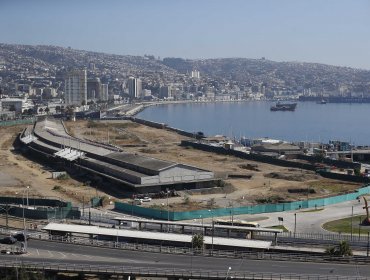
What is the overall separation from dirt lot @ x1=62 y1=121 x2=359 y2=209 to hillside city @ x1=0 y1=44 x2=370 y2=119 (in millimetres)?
21104

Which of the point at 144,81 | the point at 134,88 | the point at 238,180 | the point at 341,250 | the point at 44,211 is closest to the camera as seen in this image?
the point at 341,250

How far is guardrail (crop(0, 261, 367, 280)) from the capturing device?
8180 mm

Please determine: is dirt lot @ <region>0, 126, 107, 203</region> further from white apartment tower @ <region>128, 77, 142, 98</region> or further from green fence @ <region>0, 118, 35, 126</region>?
white apartment tower @ <region>128, 77, 142, 98</region>

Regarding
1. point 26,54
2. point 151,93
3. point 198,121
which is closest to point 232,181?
point 198,121

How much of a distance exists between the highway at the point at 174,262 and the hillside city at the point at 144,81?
127 feet

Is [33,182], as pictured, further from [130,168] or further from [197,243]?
[197,243]

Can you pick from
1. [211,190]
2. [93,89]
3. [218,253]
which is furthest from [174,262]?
[93,89]

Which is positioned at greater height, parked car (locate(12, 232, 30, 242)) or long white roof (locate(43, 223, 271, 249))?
long white roof (locate(43, 223, 271, 249))

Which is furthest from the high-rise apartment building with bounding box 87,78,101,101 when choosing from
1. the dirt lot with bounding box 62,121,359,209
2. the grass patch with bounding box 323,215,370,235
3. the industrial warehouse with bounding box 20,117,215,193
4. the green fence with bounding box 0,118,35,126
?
the grass patch with bounding box 323,215,370,235

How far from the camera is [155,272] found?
8359mm

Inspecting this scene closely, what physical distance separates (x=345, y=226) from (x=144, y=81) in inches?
3772

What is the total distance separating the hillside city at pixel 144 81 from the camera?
69.8 m

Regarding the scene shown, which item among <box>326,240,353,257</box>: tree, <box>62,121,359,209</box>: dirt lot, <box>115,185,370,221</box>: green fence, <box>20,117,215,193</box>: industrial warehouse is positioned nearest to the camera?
<box>326,240,353,257</box>: tree

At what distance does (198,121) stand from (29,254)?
50.8 meters
